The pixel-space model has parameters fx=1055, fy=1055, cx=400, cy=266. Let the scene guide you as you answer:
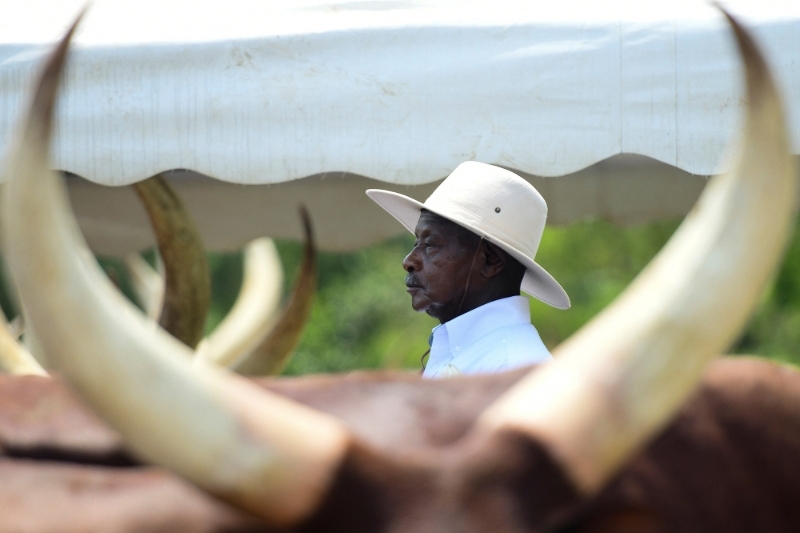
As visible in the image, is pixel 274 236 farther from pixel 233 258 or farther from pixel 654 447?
pixel 233 258

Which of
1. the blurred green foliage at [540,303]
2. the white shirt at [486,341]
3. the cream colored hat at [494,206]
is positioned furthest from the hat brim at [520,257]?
the blurred green foliage at [540,303]

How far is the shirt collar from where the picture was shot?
2326 mm

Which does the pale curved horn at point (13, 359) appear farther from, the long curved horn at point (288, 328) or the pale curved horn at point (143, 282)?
the pale curved horn at point (143, 282)

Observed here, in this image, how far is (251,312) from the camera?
463 centimetres

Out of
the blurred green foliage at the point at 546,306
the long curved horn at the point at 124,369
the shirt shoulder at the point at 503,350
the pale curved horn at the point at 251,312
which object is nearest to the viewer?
the long curved horn at the point at 124,369

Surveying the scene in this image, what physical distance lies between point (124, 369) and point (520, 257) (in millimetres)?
1637

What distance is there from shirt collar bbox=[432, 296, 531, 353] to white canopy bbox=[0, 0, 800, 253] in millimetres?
332

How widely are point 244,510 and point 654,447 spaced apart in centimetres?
45

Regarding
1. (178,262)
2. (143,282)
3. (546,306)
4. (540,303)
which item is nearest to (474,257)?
(178,262)

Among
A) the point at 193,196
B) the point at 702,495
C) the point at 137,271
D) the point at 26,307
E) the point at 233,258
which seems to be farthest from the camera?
the point at 233,258

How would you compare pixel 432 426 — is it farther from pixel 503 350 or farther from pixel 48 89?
pixel 503 350

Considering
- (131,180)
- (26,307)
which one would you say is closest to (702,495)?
(26,307)

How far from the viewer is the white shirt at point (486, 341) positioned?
7.18 feet

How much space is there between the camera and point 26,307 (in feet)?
3.01
